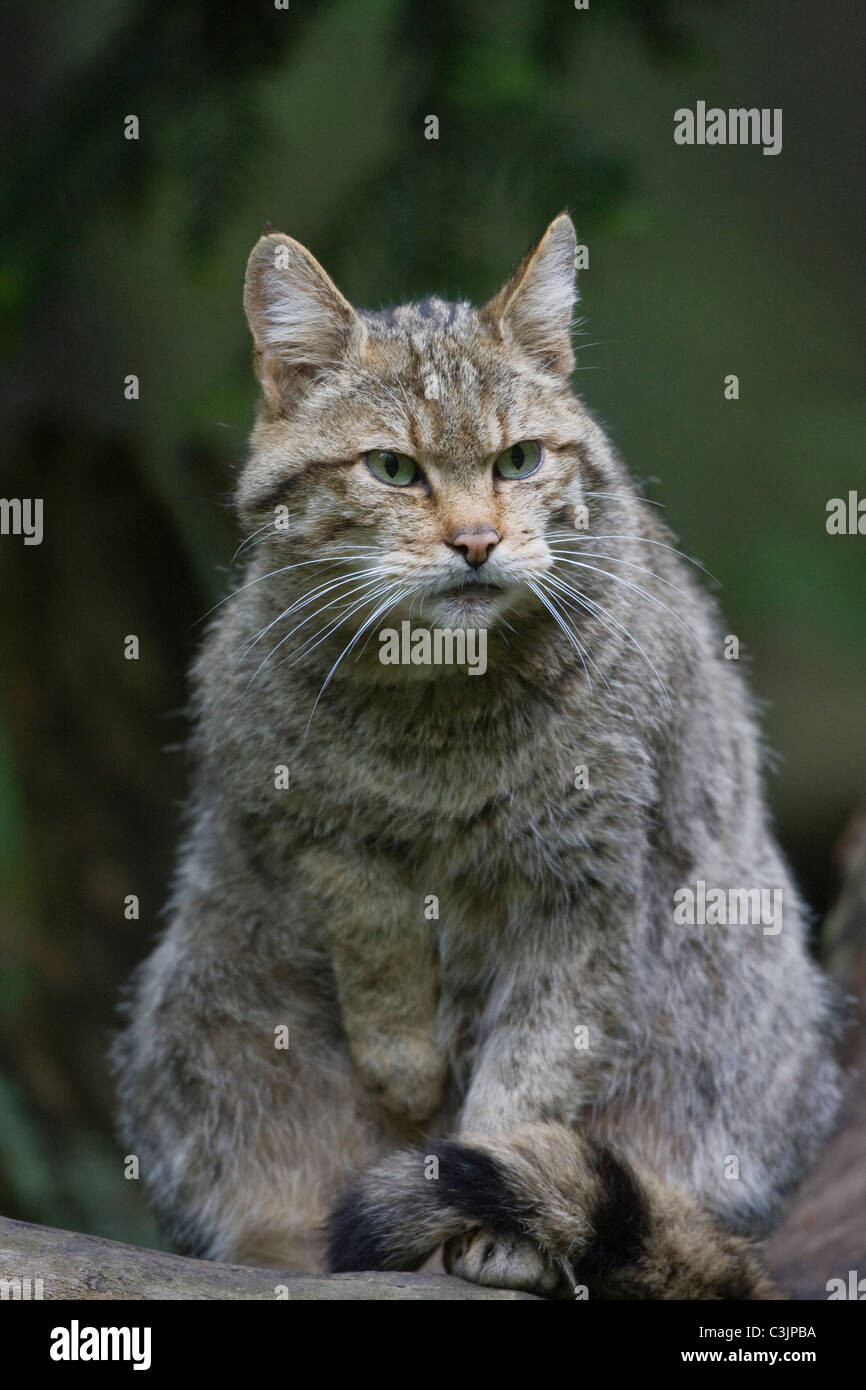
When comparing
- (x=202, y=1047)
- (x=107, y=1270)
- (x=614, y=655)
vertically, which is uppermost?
(x=614, y=655)

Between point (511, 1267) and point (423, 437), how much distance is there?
170 cm

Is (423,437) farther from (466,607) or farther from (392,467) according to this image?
(466,607)

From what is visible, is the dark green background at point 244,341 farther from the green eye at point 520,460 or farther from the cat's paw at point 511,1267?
the cat's paw at point 511,1267

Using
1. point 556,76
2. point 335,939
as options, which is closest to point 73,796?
point 335,939

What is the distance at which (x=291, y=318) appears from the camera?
10.4 ft

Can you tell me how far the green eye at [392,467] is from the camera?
3.02 metres

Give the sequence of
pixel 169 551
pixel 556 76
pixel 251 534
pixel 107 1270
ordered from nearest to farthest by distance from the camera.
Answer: pixel 107 1270 → pixel 251 534 → pixel 556 76 → pixel 169 551

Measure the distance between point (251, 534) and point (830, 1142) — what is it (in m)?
2.38

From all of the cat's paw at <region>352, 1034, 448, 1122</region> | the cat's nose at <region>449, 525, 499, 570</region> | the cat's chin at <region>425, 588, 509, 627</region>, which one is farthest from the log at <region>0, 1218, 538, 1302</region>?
the cat's nose at <region>449, 525, 499, 570</region>

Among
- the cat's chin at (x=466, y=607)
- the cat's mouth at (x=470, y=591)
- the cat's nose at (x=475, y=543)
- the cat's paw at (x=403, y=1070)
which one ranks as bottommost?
the cat's paw at (x=403, y=1070)

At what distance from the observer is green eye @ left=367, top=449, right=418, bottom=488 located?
3.02 meters

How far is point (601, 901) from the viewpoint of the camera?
11.0 ft

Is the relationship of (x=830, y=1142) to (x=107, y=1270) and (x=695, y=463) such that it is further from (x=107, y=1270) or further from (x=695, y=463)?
(x=695, y=463)

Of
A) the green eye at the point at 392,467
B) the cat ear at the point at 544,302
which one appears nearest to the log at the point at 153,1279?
the green eye at the point at 392,467
